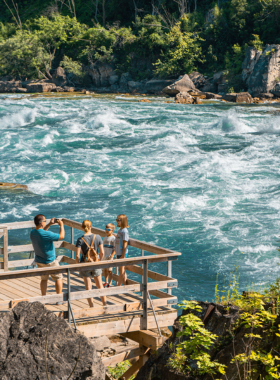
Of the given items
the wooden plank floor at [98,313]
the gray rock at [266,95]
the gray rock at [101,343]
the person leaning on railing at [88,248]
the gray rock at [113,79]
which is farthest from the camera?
the gray rock at [113,79]

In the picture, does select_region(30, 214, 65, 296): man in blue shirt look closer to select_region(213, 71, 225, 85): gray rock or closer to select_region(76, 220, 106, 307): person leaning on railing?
select_region(76, 220, 106, 307): person leaning on railing

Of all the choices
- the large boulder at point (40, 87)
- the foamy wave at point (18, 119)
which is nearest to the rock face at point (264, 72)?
the large boulder at point (40, 87)

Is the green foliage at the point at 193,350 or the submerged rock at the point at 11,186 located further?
the submerged rock at the point at 11,186

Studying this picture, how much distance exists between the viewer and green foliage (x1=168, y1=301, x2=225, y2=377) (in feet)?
16.4

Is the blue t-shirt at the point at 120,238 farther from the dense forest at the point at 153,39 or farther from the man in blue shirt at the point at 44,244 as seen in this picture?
the dense forest at the point at 153,39

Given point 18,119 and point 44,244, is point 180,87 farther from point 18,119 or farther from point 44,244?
point 44,244

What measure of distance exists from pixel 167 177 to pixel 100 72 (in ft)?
135

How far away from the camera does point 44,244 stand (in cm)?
693

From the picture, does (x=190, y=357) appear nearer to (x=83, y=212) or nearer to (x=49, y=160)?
(x=83, y=212)

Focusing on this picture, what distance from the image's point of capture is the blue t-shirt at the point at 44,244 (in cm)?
688

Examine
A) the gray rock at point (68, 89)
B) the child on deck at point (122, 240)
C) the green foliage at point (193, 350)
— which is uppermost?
the gray rock at point (68, 89)

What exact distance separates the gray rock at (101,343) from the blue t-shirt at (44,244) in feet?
5.43

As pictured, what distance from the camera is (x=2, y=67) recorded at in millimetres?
59656

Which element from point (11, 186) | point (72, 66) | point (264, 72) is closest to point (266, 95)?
point (264, 72)
